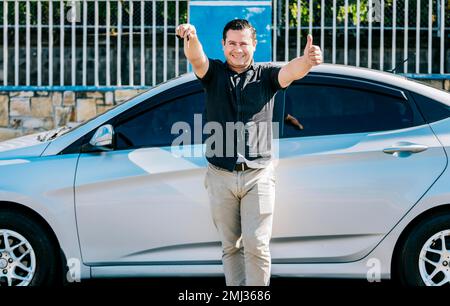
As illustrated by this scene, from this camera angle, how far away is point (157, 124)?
568 cm

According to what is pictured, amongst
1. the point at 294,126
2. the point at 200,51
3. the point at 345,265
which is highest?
the point at 200,51

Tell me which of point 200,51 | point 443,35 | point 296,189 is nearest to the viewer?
point 200,51

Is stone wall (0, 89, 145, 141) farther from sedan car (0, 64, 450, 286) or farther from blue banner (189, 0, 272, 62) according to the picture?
sedan car (0, 64, 450, 286)

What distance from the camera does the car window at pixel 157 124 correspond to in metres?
5.64

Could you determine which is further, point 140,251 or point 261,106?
point 140,251

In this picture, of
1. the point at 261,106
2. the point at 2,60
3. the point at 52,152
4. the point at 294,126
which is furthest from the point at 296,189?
the point at 2,60

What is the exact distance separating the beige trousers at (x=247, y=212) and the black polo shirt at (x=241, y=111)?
74 millimetres

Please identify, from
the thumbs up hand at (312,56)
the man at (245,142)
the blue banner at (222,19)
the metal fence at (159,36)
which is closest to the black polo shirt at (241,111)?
the man at (245,142)

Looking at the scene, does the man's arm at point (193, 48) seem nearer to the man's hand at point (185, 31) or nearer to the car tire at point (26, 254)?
the man's hand at point (185, 31)

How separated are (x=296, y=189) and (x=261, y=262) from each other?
2.34ft

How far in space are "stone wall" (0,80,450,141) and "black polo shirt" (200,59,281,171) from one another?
5564 millimetres

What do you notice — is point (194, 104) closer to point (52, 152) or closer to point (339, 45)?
point (52, 152)

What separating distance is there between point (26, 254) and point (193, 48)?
5.95 feet

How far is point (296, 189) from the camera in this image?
5.45 meters
